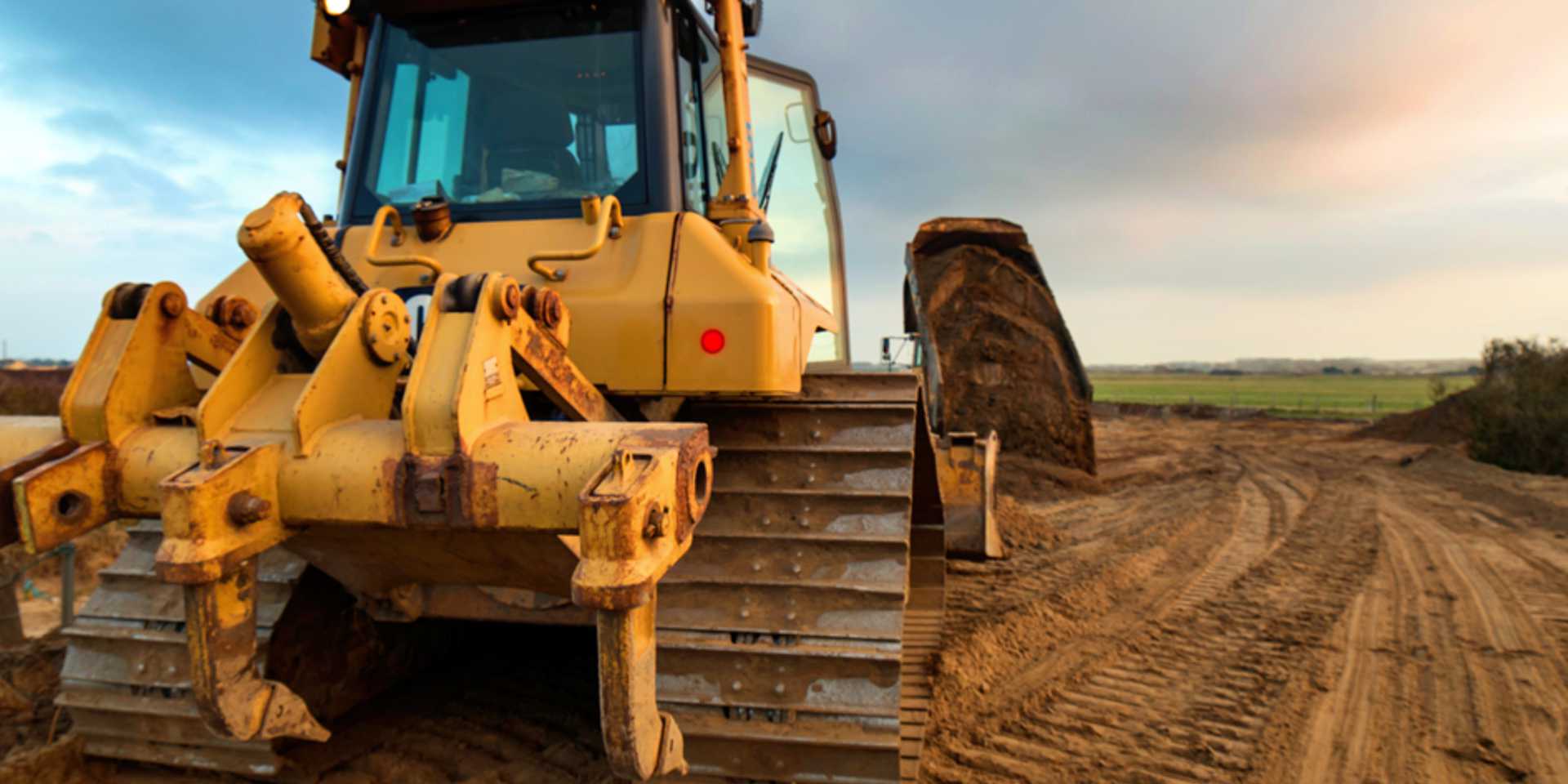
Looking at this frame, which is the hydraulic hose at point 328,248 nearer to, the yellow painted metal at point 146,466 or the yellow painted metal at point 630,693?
→ the yellow painted metal at point 146,466

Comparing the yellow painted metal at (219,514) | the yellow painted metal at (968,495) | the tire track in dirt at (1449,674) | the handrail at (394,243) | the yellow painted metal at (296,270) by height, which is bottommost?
the tire track in dirt at (1449,674)

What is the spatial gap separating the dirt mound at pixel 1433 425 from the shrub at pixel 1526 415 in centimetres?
111

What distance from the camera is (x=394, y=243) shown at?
3.27 metres

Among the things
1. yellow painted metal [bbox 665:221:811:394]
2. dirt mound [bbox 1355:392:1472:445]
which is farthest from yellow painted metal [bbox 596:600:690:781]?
dirt mound [bbox 1355:392:1472:445]

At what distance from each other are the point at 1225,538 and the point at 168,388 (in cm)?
880

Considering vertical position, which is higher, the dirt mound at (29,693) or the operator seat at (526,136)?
the operator seat at (526,136)

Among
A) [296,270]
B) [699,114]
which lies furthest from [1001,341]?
[296,270]

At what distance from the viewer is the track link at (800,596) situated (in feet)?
8.42

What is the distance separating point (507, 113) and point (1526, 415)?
1680cm

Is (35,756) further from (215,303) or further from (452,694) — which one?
(215,303)

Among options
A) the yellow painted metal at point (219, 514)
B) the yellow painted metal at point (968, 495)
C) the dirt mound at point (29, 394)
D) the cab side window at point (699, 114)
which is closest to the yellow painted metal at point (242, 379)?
the yellow painted metal at point (219, 514)

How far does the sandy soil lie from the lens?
11.8 feet

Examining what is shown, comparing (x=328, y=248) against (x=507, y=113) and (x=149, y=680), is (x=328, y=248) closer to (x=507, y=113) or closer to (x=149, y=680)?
(x=507, y=113)

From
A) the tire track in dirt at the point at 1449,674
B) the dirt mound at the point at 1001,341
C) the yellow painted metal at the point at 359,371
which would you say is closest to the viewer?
the yellow painted metal at the point at 359,371
